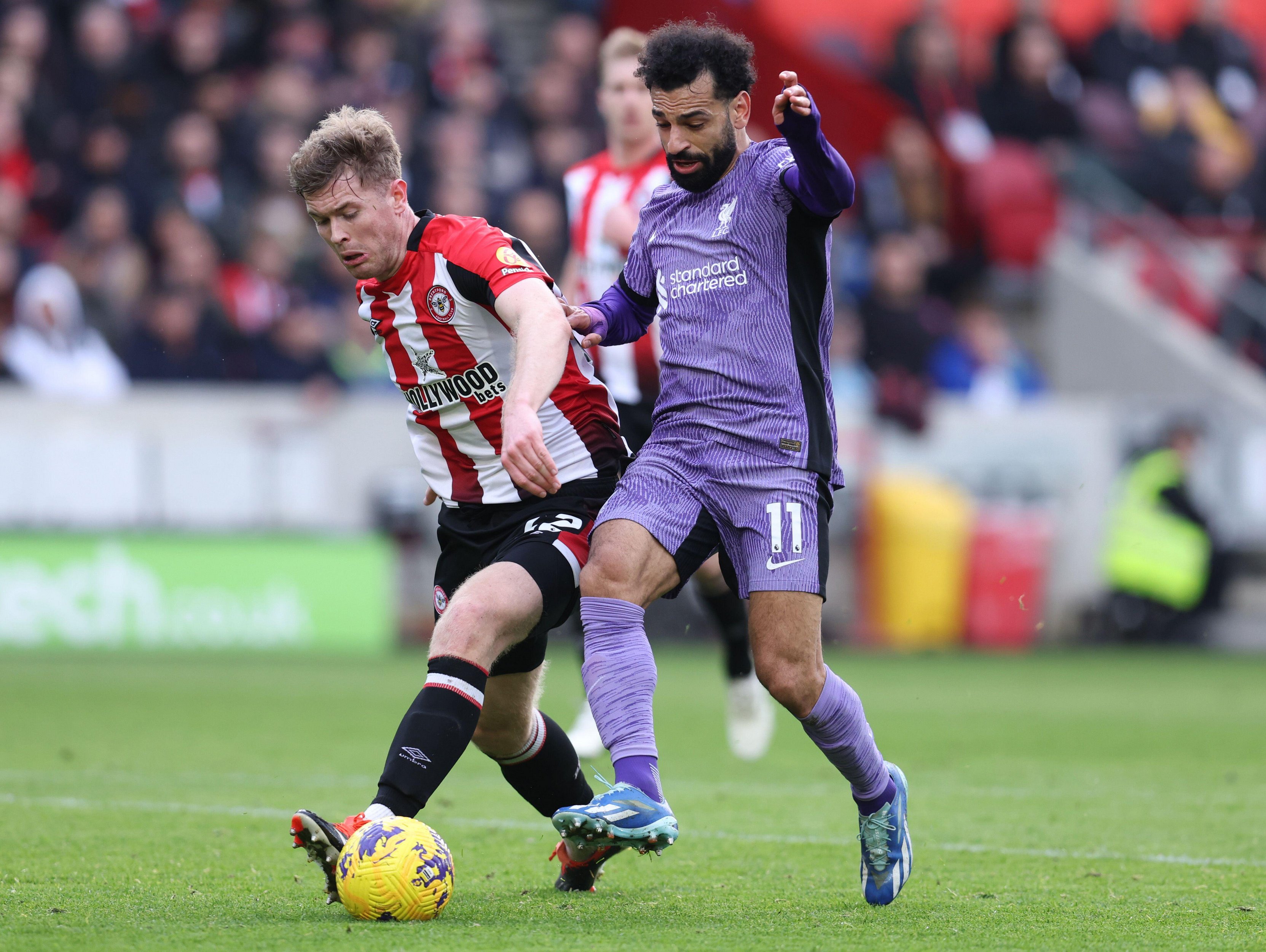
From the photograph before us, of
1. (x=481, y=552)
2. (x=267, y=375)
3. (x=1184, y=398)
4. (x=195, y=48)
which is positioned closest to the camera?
(x=481, y=552)

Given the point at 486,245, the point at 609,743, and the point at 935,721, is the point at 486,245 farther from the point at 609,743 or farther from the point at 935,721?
the point at 935,721

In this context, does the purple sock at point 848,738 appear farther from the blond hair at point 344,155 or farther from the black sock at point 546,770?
the blond hair at point 344,155

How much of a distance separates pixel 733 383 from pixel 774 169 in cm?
54

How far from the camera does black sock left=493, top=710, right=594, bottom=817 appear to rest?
489 cm

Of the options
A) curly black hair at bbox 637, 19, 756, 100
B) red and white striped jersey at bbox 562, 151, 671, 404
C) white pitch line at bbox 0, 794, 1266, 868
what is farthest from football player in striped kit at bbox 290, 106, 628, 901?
red and white striped jersey at bbox 562, 151, 671, 404

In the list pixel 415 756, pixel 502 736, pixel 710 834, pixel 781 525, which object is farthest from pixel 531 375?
pixel 710 834

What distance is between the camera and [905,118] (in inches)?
→ 679

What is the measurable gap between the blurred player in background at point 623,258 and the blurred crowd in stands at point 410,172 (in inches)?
256

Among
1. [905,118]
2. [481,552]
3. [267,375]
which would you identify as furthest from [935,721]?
[905,118]

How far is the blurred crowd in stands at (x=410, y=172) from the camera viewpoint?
14.0 meters

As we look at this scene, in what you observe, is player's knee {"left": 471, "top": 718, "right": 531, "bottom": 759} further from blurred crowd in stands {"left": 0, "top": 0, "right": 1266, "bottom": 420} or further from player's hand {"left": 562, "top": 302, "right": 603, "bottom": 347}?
blurred crowd in stands {"left": 0, "top": 0, "right": 1266, "bottom": 420}

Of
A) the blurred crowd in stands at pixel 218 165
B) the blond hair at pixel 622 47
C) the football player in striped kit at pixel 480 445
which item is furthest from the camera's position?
the blurred crowd in stands at pixel 218 165

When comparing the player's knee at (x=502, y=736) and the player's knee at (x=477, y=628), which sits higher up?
the player's knee at (x=477, y=628)

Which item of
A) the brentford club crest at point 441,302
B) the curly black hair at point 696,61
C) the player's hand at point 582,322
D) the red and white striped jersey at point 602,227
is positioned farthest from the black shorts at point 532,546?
the red and white striped jersey at point 602,227
